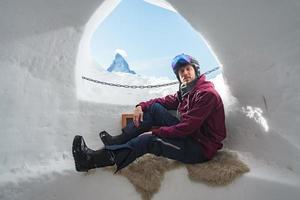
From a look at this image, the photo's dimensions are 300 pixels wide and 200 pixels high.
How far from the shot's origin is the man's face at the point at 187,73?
5.70 feet

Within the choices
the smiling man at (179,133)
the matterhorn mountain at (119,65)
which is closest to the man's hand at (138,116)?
the smiling man at (179,133)

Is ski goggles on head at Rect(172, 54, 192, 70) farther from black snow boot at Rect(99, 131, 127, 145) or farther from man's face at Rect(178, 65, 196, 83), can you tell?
black snow boot at Rect(99, 131, 127, 145)

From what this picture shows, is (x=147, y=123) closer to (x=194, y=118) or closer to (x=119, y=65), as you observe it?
(x=194, y=118)

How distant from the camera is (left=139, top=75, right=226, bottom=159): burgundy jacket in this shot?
4.95 ft

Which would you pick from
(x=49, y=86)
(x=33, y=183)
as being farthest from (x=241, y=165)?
(x=49, y=86)

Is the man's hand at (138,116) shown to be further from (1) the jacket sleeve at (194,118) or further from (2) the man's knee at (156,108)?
(1) the jacket sleeve at (194,118)

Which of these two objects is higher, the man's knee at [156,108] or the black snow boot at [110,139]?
the man's knee at [156,108]

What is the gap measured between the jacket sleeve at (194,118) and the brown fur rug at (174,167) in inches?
6.7

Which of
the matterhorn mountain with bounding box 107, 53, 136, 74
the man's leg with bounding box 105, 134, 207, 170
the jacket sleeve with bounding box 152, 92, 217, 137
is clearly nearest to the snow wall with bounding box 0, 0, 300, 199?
the man's leg with bounding box 105, 134, 207, 170

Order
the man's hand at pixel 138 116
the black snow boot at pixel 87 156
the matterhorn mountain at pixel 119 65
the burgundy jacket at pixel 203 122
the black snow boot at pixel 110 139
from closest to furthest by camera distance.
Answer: the black snow boot at pixel 87 156, the burgundy jacket at pixel 203 122, the black snow boot at pixel 110 139, the man's hand at pixel 138 116, the matterhorn mountain at pixel 119 65

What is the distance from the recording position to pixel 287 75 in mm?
1433

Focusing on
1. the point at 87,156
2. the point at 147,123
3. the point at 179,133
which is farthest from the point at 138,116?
the point at 87,156

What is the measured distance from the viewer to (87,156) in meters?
1.42

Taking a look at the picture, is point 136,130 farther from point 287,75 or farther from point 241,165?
point 287,75
